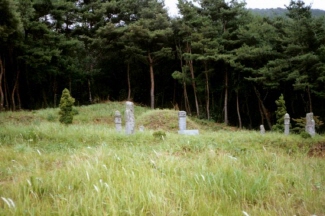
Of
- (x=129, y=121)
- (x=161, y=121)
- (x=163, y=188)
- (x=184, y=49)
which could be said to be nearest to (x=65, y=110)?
(x=161, y=121)

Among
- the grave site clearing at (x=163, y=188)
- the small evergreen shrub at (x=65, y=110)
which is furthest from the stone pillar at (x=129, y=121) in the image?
the small evergreen shrub at (x=65, y=110)

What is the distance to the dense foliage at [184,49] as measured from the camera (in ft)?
77.2

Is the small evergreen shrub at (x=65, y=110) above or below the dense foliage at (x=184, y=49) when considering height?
below

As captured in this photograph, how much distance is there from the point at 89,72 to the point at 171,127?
1567cm

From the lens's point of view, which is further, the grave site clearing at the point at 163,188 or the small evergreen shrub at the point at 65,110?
the small evergreen shrub at the point at 65,110

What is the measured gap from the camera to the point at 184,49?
3139 centimetres

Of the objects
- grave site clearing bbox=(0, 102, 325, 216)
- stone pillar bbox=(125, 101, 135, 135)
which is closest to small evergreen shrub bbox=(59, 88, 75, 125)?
stone pillar bbox=(125, 101, 135, 135)

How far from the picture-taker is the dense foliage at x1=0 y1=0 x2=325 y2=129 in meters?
23.5

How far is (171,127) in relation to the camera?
59.6ft

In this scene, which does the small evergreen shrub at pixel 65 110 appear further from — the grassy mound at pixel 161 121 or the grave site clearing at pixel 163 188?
the grave site clearing at pixel 163 188

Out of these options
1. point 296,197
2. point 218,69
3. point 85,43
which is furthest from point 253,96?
point 296,197

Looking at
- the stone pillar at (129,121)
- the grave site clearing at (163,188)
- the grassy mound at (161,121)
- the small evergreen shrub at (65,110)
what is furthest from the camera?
the grassy mound at (161,121)

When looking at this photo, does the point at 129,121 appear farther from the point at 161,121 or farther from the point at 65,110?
the point at 161,121

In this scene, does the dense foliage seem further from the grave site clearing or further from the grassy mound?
Result: the grave site clearing
